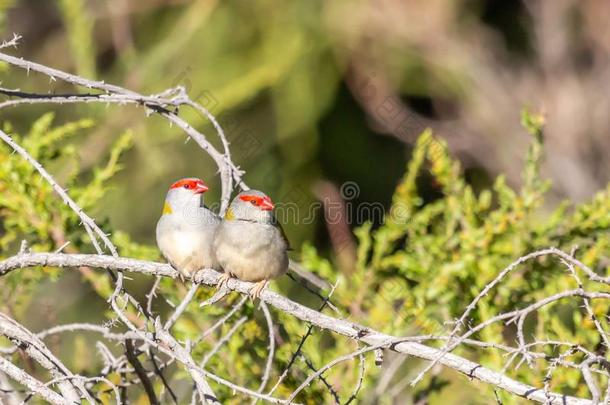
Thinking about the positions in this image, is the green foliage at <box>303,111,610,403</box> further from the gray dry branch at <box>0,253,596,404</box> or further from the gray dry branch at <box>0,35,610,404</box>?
the gray dry branch at <box>0,253,596,404</box>

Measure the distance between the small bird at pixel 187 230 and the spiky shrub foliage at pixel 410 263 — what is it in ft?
1.62

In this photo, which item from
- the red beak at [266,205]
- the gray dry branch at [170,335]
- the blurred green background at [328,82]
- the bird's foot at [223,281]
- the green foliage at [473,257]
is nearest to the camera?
the gray dry branch at [170,335]

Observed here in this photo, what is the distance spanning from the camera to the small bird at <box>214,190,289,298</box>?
142 inches

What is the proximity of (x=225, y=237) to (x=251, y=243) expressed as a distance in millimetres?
130

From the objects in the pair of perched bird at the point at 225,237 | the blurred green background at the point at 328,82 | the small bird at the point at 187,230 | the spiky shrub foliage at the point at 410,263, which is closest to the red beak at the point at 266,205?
the pair of perched bird at the point at 225,237

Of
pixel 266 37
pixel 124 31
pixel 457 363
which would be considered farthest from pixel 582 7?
pixel 457 363

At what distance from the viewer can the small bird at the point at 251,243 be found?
3.60 metres

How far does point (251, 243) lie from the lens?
363 cm

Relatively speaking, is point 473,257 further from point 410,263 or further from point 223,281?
point 223,281

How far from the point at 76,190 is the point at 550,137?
4.03m

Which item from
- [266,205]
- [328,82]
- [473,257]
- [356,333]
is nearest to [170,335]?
[356,333]

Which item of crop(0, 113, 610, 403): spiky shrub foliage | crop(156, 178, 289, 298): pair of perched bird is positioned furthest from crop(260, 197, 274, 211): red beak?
crop(0, 113, 610, 403): spiky shrub foliage

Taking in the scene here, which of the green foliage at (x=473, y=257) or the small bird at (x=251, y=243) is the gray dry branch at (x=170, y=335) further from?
the green foliage at (x=473, y=257)

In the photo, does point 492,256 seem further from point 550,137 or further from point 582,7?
point 582,7
